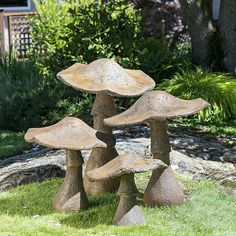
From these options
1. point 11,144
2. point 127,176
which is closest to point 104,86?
point 127,176

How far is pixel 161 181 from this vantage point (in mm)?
6773

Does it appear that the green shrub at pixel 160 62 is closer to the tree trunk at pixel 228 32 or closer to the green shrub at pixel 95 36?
the green shrub at pixel 95 36

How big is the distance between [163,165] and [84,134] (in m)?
0.79

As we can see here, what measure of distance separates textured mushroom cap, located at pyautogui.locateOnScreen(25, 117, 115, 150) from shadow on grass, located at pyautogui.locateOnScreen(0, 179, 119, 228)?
0.63m

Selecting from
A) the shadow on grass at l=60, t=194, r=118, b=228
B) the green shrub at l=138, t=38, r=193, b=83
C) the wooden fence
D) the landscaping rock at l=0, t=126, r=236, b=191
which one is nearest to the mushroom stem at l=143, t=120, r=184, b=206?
the shadow on grass at l=60, t=194, r=118, b=228

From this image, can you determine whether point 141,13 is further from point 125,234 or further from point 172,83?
point 125,234

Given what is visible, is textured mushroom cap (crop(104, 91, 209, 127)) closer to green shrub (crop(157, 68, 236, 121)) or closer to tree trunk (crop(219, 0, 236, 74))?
green shrub (crop(157, 68, 236, 121))

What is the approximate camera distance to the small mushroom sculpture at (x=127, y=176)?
19.6 feet

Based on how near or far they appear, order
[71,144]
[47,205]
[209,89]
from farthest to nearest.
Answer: [209,89] < [47,205] < [71,144]

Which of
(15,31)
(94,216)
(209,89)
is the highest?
(94,216)

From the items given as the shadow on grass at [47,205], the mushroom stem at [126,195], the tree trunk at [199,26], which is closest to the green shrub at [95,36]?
the tree trunk at [199,26]

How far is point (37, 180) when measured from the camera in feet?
26.7

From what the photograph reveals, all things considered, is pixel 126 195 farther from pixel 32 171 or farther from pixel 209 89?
pixel 209 89

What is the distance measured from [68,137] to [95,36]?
7.31 metres
